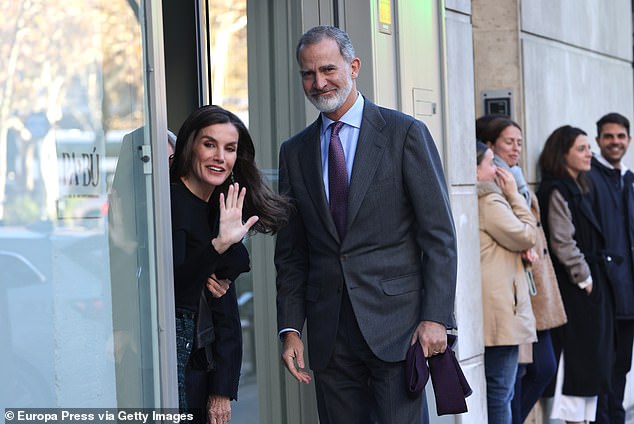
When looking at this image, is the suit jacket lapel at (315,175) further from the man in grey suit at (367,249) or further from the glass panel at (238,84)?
the glass panel at (238,84)

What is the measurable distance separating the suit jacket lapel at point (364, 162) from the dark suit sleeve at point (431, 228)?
112 millimetres

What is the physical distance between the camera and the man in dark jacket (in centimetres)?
775

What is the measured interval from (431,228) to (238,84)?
7.08ft

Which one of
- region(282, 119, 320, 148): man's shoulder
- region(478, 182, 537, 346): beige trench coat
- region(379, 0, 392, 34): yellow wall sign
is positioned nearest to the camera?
region(282, 119, 320, 148): man's shoulder

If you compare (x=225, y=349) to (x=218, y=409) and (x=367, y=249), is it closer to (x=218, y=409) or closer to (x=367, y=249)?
(x=218, y=409)

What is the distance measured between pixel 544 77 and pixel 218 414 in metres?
5.02

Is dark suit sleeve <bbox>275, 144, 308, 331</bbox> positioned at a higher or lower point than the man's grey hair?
lower

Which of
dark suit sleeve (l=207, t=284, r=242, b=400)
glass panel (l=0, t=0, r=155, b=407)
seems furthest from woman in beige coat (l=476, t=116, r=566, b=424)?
glass panel (l=0, t=0, r=155, b=407)

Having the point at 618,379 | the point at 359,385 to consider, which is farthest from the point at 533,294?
the point at 359,385

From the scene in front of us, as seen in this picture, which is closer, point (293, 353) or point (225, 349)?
point (225, 349)

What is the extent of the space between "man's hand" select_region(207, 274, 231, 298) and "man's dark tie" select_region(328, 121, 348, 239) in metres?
0.50

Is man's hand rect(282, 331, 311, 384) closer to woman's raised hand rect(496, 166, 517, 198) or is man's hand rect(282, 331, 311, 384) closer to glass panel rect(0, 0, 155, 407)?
glass panel rect(0, 0, 155, 407)

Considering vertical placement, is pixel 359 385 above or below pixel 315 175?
below

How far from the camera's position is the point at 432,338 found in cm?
415
